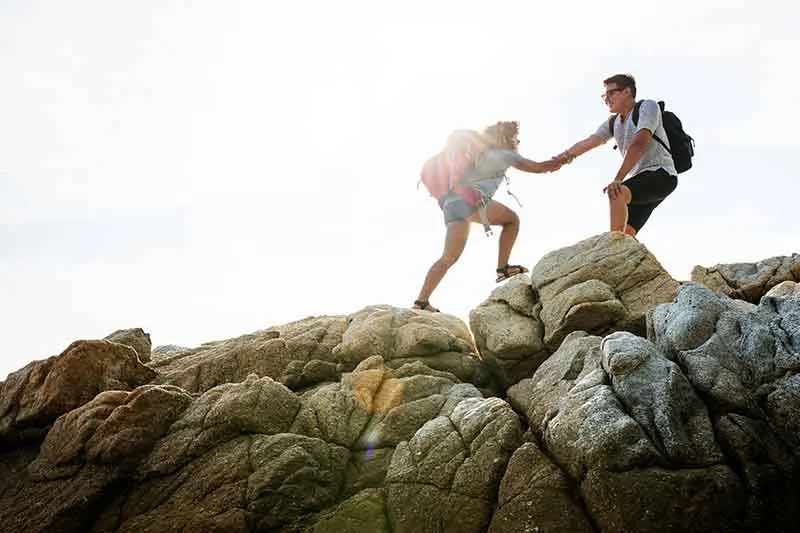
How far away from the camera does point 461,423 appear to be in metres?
12.1

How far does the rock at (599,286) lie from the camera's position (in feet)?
50.2

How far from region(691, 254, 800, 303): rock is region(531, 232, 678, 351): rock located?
2893 mm

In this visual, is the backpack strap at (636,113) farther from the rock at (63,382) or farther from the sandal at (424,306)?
the rock at (63,382)

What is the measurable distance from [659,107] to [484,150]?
17.3ft

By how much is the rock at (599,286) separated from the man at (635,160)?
1.09 metres

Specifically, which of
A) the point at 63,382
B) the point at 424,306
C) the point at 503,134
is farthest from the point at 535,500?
the point at 503,134

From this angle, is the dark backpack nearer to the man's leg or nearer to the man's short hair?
the man's short hair

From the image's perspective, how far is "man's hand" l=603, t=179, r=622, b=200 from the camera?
17.0 m

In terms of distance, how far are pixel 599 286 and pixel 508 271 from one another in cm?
445

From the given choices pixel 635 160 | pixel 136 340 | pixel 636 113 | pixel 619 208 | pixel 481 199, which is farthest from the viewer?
pixel 136 340

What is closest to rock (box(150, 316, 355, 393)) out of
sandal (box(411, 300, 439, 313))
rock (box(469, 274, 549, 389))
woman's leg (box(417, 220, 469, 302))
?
sandal (box(411, 300, 439, 313))

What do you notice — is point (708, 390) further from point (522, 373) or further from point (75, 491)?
point (75, 491)

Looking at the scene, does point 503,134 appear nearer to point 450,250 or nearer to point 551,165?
point 551,165

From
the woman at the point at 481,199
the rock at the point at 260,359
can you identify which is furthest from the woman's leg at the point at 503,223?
the rock at the point at 260,359
